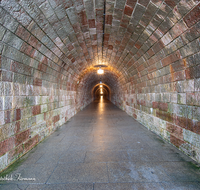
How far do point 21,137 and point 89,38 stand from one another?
404 centimetres

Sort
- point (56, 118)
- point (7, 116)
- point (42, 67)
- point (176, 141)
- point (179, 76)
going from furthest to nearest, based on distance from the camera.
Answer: point (56, 118), point (42, 67), point (176, 141), point (179, 76), point (7, 116)

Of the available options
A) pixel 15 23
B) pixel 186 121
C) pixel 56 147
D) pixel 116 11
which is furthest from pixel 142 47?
pixel 56 147

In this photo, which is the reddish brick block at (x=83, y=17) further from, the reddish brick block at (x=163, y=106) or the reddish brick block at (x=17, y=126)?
the reddish brick block at (x=163, y=106)

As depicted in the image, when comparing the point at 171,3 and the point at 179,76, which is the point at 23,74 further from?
the point at 179,76

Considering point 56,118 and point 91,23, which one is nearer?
point 91,23

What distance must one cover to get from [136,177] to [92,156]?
1198 mm

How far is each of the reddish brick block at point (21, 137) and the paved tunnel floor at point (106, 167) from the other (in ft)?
1.32

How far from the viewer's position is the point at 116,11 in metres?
3.51

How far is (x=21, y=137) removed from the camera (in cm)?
336

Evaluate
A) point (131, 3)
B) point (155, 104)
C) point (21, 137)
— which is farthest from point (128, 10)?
point (21, 137)

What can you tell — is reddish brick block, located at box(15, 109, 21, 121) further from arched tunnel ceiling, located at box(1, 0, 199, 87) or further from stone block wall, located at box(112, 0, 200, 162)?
stone block wall, located at box(112, 0, 200, 162)

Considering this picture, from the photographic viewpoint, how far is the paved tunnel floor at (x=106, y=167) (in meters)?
2.29

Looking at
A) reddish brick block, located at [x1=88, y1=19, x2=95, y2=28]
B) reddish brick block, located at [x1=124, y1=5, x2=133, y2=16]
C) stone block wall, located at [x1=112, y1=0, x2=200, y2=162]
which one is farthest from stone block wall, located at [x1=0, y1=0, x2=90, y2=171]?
stone block wall, located at [x1=112, y1=0, x2=200, y2=162]

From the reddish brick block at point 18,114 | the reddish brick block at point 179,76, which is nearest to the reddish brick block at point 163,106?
the reddish brick block at point 179,76
